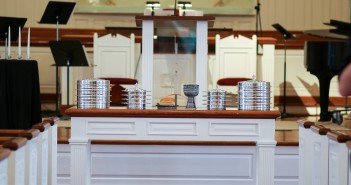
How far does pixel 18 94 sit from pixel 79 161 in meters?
2.17

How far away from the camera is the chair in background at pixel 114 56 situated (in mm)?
9825

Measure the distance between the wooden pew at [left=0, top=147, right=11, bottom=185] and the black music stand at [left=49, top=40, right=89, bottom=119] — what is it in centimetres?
586

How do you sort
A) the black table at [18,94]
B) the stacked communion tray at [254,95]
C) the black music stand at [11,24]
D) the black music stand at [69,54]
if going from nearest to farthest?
the stacked communion tray at [254,95], the black table at [18,94], the black music stand at [11,24], the black music stand at [69,54]

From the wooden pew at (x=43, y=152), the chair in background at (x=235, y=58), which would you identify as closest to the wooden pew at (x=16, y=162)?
the wooden pew at (x=43, y=152)

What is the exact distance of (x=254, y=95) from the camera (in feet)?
16.9

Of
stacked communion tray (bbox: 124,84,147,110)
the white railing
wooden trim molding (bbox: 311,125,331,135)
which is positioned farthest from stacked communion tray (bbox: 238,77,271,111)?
the white railing

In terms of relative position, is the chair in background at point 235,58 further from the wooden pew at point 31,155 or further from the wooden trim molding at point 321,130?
the wooden pew at point 31,155

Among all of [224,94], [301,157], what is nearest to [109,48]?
[224,94]

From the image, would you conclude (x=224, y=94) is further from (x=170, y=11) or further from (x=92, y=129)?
(x=170, y=11)

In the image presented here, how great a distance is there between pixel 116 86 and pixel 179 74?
2.91ft

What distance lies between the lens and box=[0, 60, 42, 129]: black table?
686cm

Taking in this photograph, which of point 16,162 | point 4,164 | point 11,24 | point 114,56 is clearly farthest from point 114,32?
point 4,164

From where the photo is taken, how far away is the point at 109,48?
987cm

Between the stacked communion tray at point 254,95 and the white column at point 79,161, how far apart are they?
119cm
